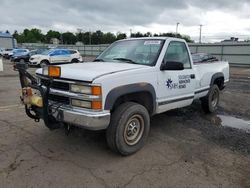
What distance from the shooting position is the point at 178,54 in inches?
202

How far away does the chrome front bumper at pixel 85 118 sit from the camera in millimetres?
3393

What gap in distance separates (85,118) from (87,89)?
403 millimetres

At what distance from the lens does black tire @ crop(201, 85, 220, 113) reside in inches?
256

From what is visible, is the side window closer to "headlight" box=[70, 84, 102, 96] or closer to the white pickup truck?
the white pickup truck

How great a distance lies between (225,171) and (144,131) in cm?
140

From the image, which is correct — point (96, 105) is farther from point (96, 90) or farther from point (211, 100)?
point (211, 100)

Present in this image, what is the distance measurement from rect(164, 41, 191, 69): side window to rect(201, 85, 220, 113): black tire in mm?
1549

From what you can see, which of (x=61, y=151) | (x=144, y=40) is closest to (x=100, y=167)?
(x=61, y=151)

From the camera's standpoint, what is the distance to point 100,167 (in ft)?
11.9

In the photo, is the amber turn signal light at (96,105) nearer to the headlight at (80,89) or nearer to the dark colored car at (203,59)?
the headlight at (80,89)

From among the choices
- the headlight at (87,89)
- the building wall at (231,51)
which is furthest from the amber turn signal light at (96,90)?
the building wall at (231,51)

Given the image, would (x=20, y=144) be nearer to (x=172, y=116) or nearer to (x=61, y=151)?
(x=61, y=151)

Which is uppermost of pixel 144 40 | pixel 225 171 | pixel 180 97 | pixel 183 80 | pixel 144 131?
pixel 144 40

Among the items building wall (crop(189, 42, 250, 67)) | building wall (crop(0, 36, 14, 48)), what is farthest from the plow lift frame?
building wall (crop(0, 36, 14, 48))
